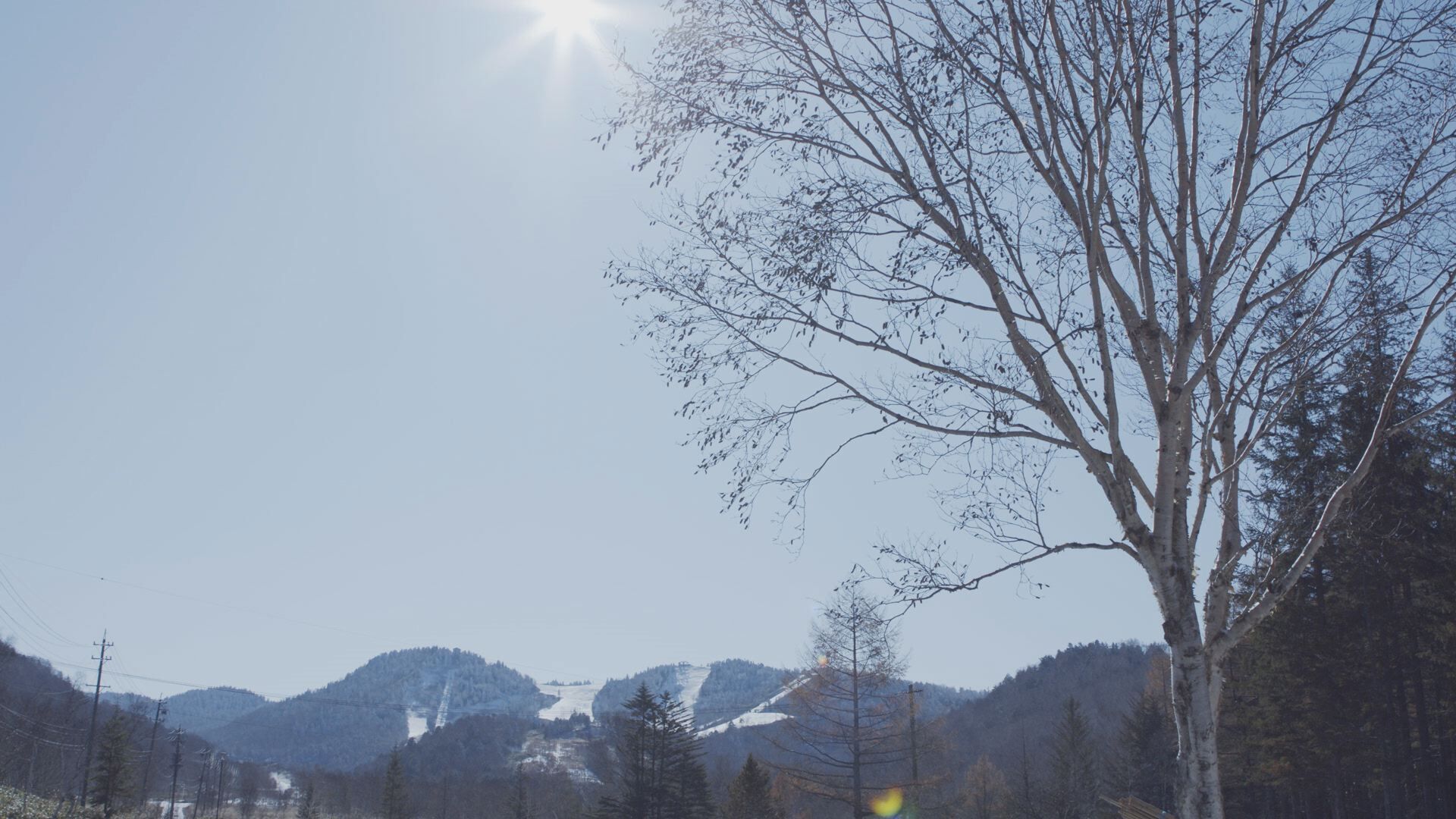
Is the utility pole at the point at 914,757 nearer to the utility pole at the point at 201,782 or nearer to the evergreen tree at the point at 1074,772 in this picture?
the evergreen tree at the point at 1074,772

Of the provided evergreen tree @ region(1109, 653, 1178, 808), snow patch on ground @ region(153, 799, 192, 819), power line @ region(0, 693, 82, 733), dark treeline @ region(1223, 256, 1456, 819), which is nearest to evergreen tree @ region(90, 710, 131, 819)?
power line @ region(0, 693, 82, 733)

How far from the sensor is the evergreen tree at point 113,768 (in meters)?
54.5

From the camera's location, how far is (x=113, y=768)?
54594 millimetres

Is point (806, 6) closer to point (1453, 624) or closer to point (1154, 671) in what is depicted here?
point (1453, 624)

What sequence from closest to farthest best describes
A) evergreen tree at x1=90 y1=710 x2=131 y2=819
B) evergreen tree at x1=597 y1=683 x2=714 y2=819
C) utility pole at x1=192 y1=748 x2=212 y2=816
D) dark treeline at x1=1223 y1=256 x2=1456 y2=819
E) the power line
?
dark treeline at x1=1223 y1=256 x2=1456 y2=819
evergreen tree at x1=597 y1=683 x2=714 y2=819
evergreen tree at x1=90 y1=710 x2=131 y2=819
the power line
utility pole at x1=192 y1=748 x2=212 y2=816

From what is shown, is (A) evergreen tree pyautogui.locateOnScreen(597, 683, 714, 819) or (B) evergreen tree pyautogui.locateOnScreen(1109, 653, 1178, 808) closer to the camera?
(A) evergreen tree pyautogui.locateOnScreen(597, 683, 714, 819)

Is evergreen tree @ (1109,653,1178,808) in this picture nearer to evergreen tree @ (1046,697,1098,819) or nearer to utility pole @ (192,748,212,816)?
evergreen tree @ (1046,697,1098,819)

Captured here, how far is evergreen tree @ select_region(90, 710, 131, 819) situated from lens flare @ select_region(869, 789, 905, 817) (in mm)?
43478

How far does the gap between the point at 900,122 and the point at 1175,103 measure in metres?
1.75

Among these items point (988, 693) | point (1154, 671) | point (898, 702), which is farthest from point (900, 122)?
point (988, 693)

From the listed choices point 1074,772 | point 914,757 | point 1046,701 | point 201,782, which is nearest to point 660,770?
point 914,757

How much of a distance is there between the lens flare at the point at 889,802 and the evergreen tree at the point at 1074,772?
12.4 metres

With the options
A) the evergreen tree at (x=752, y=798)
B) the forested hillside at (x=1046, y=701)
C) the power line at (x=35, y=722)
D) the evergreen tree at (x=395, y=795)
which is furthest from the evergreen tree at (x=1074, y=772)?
the power line at (x=35, y=722)

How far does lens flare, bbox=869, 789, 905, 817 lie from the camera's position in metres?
29.9
